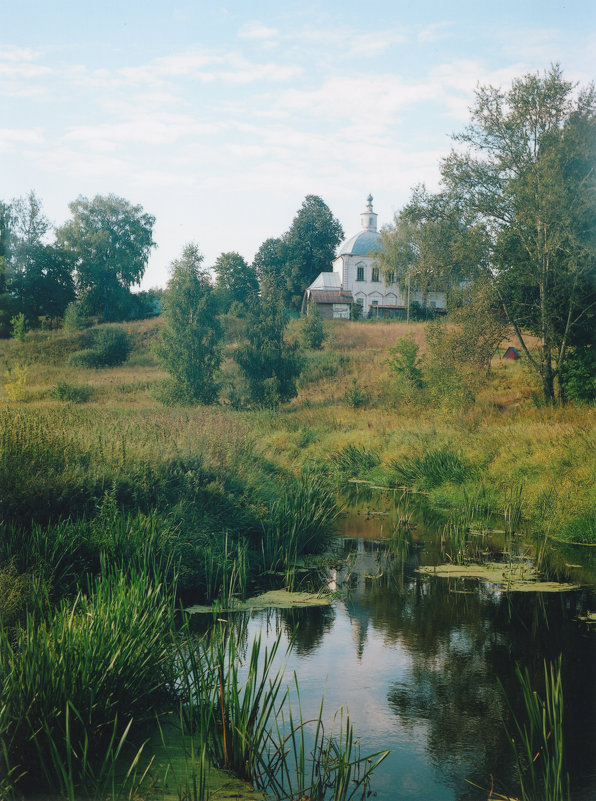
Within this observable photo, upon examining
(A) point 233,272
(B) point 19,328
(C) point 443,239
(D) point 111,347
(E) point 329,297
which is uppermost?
(A) point 233,272

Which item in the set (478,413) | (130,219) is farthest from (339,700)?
(130,219)

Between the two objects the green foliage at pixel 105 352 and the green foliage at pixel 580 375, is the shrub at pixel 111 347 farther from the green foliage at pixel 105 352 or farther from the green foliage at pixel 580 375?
the green foliage at pixel 580 375

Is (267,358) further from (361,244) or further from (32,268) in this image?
(361,244)

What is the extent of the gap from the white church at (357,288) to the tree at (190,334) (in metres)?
29.4

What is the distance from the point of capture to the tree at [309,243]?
3034 inches

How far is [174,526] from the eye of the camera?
404 inches

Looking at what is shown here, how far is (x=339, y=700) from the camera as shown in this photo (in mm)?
6785

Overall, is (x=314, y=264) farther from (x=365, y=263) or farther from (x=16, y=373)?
(x=16, y=373)

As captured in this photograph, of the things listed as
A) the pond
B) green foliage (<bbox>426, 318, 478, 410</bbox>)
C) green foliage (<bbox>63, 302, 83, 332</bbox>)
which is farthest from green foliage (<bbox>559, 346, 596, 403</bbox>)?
green foliage (<bbox>63, 302, 83, 332</bbox>)

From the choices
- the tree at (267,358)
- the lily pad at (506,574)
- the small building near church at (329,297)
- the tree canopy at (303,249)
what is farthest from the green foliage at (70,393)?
the tree canopy at (303,249)

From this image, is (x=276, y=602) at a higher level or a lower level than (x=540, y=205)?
lower

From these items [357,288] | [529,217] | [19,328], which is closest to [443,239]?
[529,217]

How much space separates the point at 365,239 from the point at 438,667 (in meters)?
66.5

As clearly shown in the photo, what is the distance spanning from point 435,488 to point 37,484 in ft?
38.1
